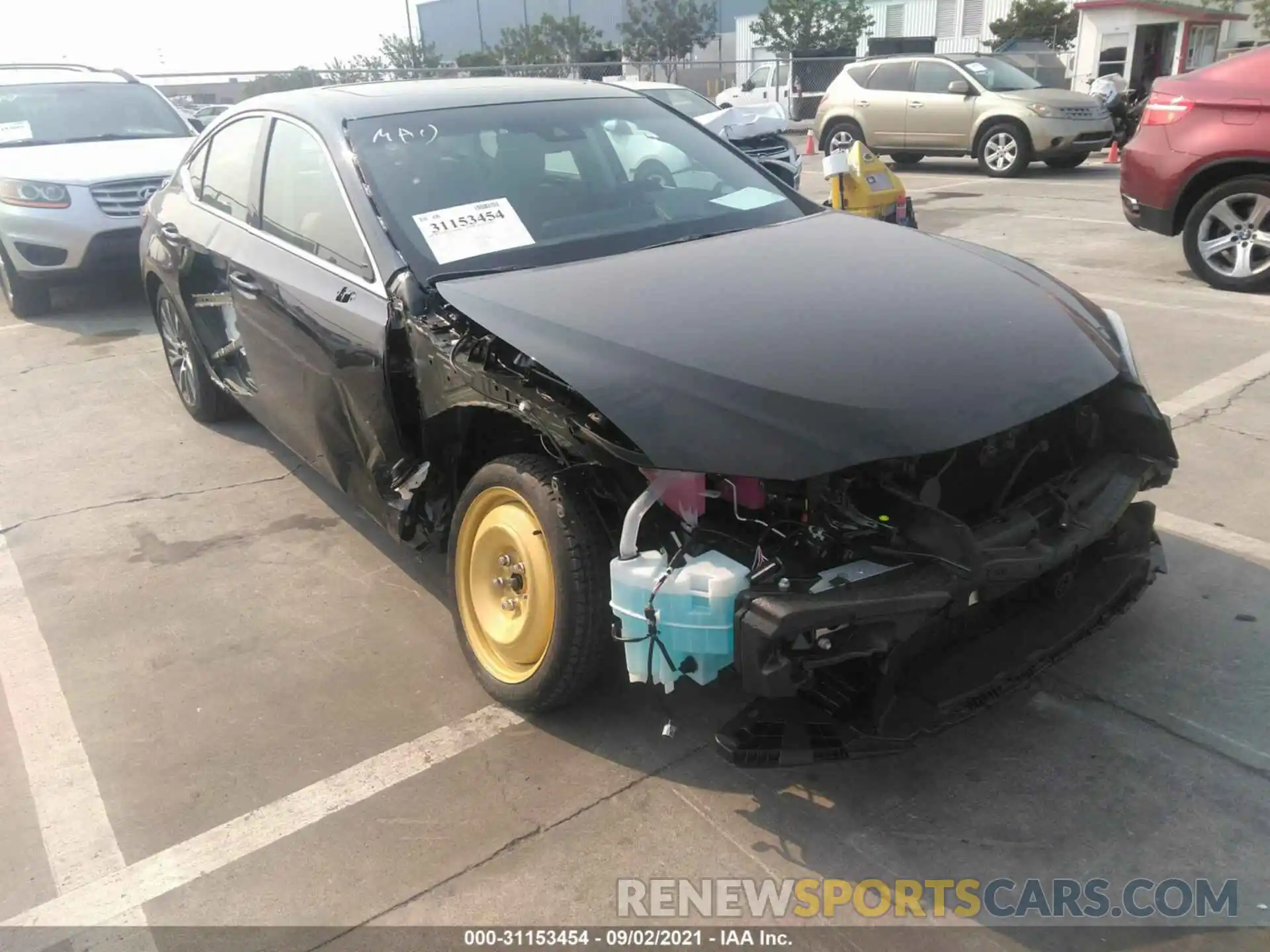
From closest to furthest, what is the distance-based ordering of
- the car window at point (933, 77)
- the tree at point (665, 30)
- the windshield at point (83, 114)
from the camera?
the windshield at point (83, 114) < the car window at point (933, 77) < the tree at point (665, 30)

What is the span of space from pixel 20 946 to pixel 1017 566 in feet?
8.44

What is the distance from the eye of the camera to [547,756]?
9.71 ft

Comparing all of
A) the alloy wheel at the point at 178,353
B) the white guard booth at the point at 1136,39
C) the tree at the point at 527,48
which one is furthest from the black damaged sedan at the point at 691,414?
the tree at the point at 527,48

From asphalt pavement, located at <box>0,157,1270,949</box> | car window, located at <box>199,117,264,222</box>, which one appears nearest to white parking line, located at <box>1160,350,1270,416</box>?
asphalt pavement, located at <box>0,157,1270,949</box>

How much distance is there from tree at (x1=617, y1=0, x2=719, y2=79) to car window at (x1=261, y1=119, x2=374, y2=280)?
46.1 m

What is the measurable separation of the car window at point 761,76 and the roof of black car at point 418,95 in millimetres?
22466

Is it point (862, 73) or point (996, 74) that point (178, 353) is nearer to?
point (996, 74)

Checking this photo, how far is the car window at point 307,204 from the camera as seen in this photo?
11.4 feet

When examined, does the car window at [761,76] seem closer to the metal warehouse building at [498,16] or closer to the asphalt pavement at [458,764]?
the asphalt pavement at [458,764]

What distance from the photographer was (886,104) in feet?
49.5

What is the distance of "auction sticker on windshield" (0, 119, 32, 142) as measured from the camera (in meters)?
8.70

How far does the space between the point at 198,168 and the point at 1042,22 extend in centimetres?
3669

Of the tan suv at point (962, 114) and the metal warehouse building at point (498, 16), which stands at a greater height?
the metal warehouse building at point (498, 16)

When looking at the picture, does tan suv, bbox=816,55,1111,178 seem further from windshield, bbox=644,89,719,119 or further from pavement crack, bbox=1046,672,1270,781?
pavement crack, bbox=1046,672,1270,781
